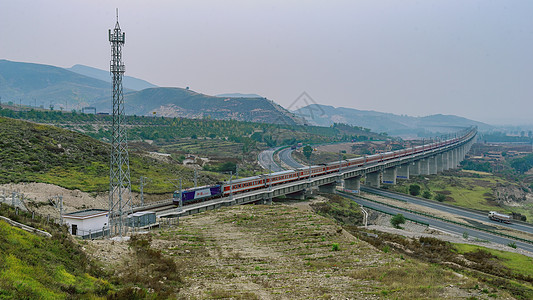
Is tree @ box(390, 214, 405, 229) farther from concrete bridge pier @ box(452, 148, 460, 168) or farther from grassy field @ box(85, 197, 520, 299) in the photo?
concrete bridge pier @ box(452, 148, 460, 168)

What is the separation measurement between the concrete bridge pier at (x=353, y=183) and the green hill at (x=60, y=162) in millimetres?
35743

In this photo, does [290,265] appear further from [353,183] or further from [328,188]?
[353,183]

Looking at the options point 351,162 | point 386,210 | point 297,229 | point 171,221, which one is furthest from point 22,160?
point 351,162

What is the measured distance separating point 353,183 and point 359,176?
2437 mm

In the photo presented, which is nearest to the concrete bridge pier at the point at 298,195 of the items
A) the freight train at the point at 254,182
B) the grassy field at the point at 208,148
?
the freight train at the point at 254,182

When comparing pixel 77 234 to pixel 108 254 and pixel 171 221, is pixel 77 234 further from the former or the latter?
pixel 171 221

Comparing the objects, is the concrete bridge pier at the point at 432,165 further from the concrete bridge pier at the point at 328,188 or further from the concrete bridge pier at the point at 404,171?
the concrete bridge pier at the point at 328,188

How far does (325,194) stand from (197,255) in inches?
2143

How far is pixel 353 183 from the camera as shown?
92438mm

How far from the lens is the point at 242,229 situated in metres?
40.4

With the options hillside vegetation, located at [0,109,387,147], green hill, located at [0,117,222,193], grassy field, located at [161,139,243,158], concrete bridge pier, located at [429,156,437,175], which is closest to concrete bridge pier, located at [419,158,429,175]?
concrete bridge pier, located at [429,156,437,175]

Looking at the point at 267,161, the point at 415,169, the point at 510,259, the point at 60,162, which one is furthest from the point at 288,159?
the point at 510,259

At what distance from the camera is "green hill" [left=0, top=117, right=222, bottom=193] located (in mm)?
52219

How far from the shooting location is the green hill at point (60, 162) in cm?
5222
